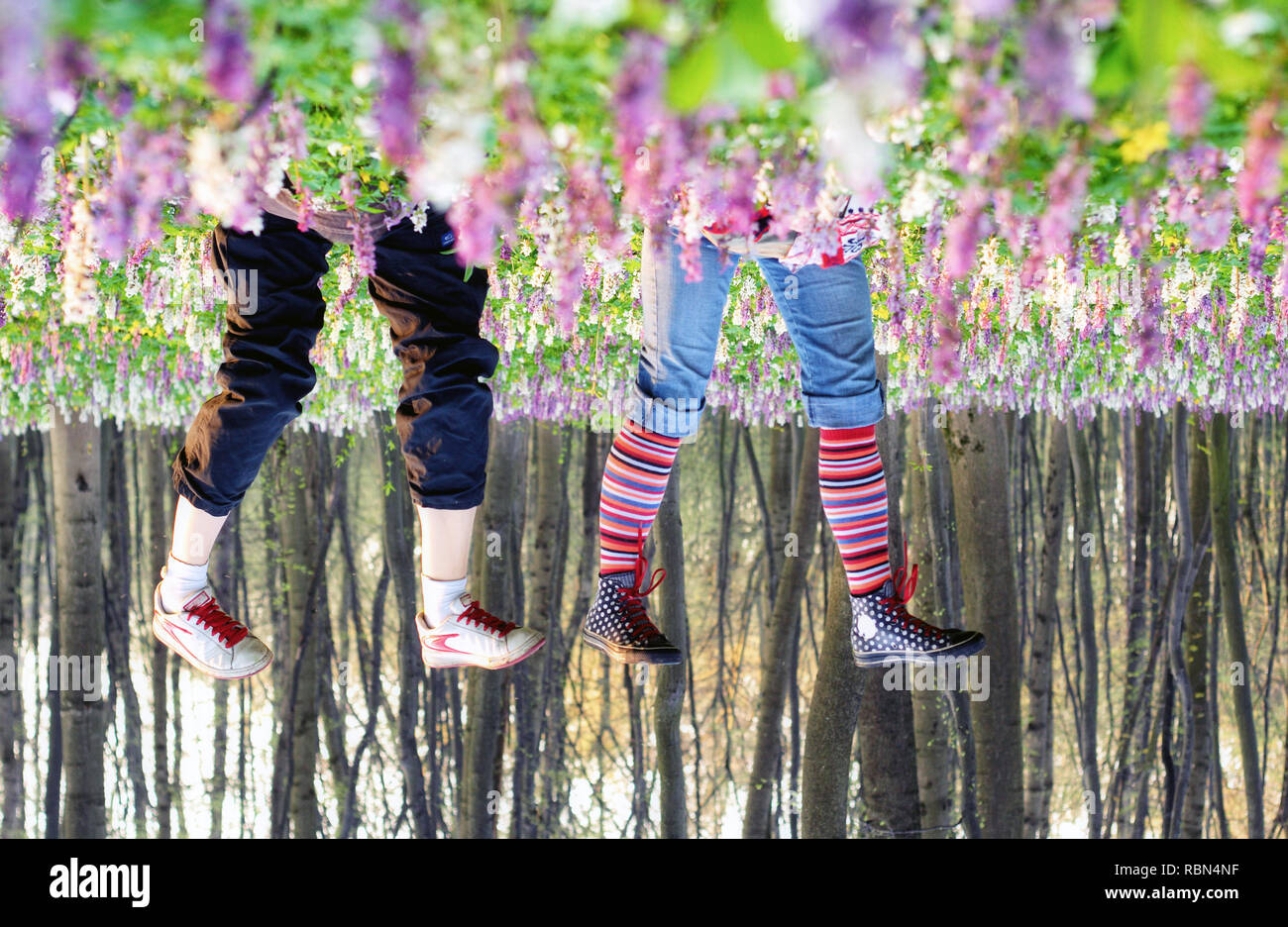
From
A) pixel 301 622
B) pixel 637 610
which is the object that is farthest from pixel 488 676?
pixel 637 610

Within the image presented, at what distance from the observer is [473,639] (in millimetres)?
2766

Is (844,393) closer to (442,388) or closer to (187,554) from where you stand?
(442,388)

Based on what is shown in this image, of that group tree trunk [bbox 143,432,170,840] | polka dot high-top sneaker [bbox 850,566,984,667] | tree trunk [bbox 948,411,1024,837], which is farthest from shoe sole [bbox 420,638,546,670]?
tree trunk [bbox 143,432,170,840]

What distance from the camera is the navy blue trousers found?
8.47 ft

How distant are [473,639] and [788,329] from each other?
1.04m

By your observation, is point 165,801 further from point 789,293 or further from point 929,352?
point 789,293

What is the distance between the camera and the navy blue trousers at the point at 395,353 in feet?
8.47

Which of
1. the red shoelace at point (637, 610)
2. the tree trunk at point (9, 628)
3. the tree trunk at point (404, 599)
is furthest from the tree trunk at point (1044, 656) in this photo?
the tree trunk at point (9, 628)

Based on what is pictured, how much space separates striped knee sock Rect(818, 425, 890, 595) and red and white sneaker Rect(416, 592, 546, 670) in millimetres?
774

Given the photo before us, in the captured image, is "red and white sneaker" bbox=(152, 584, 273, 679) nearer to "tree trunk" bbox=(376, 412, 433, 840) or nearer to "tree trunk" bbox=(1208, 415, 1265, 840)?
"tree trunk" bbox=(376, 412, 433, 840)

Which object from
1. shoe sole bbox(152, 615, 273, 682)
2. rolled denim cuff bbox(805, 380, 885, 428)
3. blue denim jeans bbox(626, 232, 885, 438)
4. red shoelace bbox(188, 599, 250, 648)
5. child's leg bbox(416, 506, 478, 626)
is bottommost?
shoe sole bbox(152, 615, 273, 682)

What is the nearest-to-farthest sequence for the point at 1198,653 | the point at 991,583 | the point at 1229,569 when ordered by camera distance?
1. the point at 991,583
2. the point at 1229,569
3. the point at 1198,653

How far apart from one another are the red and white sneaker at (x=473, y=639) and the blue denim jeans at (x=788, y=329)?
59 cm

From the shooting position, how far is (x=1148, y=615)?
30.1 feet
